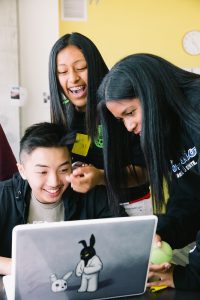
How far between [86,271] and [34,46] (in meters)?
2.35

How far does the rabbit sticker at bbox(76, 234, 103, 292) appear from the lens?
2.50 ft

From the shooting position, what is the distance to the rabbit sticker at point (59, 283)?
0.77 m

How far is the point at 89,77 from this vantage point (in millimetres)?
1369

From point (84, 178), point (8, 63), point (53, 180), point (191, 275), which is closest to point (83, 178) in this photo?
point (84, 178)

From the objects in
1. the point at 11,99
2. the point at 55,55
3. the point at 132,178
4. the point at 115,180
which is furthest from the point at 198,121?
the point at 11,99

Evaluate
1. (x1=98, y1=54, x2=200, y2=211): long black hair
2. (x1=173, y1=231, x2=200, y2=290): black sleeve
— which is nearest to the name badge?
(x1=98, y1=54, x2=200, y2=211): long black hair

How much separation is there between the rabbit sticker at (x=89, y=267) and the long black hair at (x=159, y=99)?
348 millimetres

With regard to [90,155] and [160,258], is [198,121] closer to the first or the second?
[160,258]

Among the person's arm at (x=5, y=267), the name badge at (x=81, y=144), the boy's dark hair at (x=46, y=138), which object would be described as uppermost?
the boy's dark hair at (x=46, y=138)

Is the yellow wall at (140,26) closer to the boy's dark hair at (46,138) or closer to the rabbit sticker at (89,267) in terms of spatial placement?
the boy's dark hair at (46,138)

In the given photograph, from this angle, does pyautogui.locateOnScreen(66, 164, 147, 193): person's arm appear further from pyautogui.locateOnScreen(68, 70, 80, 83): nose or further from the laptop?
the laptop

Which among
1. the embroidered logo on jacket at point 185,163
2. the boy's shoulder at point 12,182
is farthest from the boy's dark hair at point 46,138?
the embroidered logo on jacket at point 185,163

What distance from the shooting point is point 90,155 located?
4.84 feet

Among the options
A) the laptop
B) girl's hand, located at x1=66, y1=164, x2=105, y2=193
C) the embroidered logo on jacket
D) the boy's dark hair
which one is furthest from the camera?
the boy's dark hair
